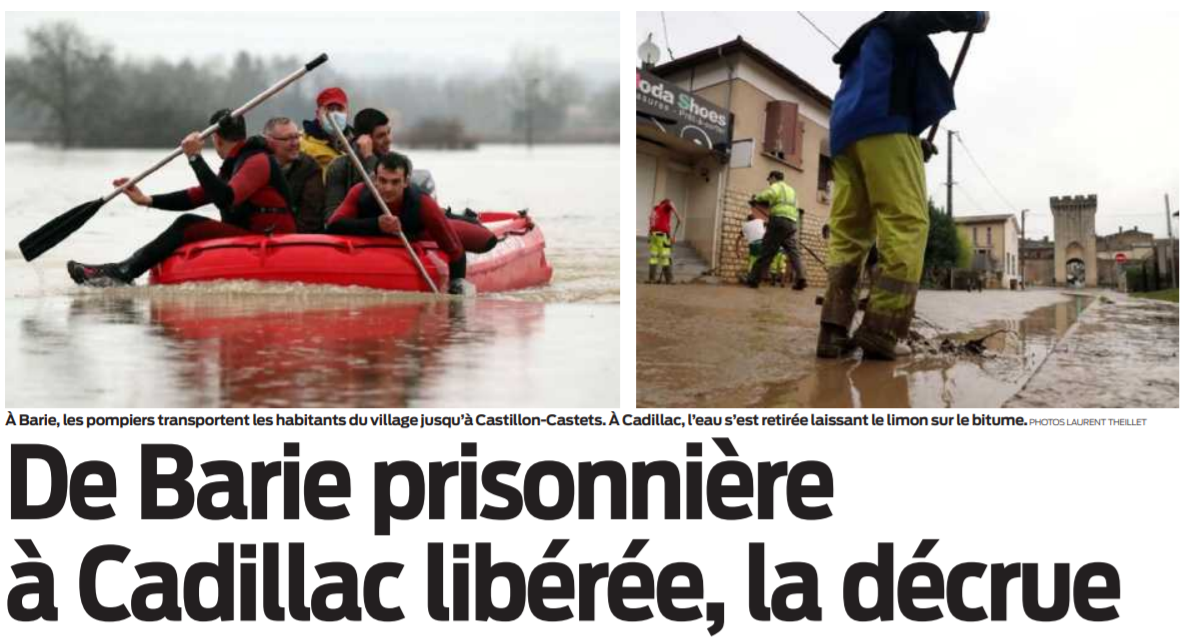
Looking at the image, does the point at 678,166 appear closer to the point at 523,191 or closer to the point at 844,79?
the point at 523,191

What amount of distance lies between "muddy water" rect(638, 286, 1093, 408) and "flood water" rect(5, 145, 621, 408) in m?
0.17

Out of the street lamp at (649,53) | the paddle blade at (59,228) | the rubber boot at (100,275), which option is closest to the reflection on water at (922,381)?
A: the street lamp at (649,53)

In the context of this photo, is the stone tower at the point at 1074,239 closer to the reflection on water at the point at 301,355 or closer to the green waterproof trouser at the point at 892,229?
the green waterproof trouser at the point at 892,229

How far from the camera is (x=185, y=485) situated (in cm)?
182

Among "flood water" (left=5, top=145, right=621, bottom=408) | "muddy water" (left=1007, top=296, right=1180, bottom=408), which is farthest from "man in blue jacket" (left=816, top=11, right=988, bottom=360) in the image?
"flood water" (left=5, top=145, right=621, bottom=408)

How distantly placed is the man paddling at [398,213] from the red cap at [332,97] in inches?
15.5

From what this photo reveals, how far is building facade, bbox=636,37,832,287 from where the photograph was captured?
5.73m

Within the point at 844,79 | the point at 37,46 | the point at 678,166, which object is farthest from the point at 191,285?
the point at 678,166

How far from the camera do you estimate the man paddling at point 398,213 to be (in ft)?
12.7

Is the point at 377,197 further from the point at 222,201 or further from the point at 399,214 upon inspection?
the point at 222,201

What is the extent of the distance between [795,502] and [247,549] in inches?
51.2

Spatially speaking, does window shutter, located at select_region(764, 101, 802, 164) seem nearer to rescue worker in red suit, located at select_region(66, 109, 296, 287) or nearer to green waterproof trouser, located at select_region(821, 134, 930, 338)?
rescue worker in red suit, located at select_region(66, 109, 296, 287)

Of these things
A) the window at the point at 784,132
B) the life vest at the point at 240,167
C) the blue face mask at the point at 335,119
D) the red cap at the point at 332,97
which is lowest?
the life vest at the point at 240,167

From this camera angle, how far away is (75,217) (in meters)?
3.85
